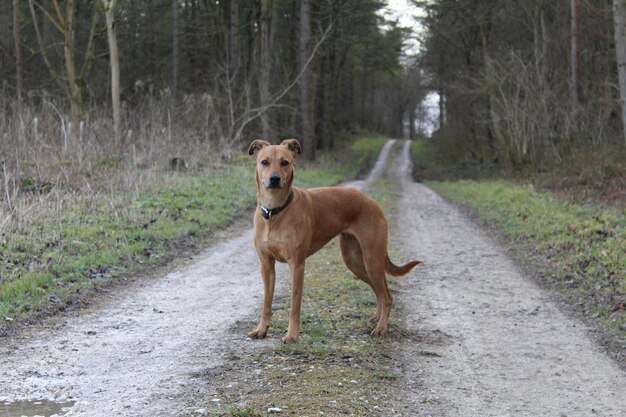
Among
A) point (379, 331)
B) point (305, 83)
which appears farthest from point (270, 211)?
point (305, 83)

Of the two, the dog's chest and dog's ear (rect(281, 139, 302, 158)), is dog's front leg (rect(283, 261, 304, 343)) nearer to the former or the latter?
the dog's chest

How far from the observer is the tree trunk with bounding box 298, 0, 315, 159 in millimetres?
30312

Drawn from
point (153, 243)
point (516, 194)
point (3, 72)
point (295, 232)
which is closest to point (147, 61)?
point (3, 72)

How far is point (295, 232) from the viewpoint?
6.12 m

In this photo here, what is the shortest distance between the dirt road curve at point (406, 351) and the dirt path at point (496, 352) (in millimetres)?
13

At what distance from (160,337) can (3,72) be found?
27.8 meters

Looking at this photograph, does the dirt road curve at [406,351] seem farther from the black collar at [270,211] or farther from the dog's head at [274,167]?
the dog's head at [274,167]

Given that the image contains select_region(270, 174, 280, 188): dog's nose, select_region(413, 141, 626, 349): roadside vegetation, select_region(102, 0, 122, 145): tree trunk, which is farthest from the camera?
select_region(102, 0, 122, 145): tree trunk

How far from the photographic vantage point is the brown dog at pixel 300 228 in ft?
19.8

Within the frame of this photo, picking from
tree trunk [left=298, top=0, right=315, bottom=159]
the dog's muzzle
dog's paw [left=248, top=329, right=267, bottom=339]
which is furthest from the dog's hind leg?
tree trunk [left=298, top=0, right=315, bottom=159]

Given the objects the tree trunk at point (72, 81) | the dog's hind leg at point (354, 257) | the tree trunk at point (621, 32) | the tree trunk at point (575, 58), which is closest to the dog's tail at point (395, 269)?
the dog's hind leg at point (354, 257)

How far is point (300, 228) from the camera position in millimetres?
6160

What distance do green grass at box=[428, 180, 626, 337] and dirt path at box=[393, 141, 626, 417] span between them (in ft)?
1.43

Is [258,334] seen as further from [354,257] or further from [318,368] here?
[354,257]
